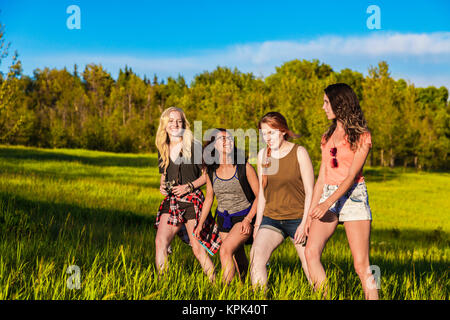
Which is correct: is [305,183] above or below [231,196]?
above

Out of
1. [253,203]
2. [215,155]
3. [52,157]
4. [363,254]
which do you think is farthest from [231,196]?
[52,157]

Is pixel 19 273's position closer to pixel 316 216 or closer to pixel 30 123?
pixel 316 216

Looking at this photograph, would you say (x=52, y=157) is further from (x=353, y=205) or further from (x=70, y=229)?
(x=353, y=205)

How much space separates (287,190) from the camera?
461 centimetres

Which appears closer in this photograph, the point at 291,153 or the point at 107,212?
the point at 291,153

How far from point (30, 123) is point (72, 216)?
136 ft

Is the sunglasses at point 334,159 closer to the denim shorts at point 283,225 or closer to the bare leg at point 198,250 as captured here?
the denim shorts at point 283,225

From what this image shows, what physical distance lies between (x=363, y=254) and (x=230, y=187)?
1.80 m

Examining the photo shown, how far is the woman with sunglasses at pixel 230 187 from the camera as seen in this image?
502 centimetres

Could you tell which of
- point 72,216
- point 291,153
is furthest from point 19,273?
point 72,216

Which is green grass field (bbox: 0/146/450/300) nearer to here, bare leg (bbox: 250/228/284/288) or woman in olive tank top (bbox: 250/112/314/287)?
bare leg (bbox: 250/228/284/288)

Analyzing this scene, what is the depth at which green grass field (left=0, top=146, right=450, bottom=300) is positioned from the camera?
4309mm

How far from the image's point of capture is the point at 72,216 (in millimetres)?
10492

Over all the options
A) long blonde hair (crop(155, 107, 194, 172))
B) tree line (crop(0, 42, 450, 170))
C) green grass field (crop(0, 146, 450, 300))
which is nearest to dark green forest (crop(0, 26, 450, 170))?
tree line (crop(0, 42, 450, 170))
